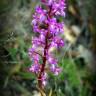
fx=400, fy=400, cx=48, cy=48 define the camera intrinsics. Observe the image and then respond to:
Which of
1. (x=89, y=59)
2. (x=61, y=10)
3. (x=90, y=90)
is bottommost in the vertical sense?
(x=90, y=90)

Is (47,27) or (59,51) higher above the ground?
(47,27)

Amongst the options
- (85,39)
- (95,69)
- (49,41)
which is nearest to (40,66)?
(49,41)

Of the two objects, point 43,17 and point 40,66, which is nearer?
point 43,17

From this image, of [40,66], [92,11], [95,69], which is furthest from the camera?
[92,11]

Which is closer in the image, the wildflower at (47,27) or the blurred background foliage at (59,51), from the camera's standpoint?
the wildflower at (47,27)

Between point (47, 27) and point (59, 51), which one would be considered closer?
point (47, 27)

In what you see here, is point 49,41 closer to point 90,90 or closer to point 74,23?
point 90,90

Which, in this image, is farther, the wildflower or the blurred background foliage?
the blurred background foliage

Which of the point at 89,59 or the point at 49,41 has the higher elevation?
the point at 49,41
